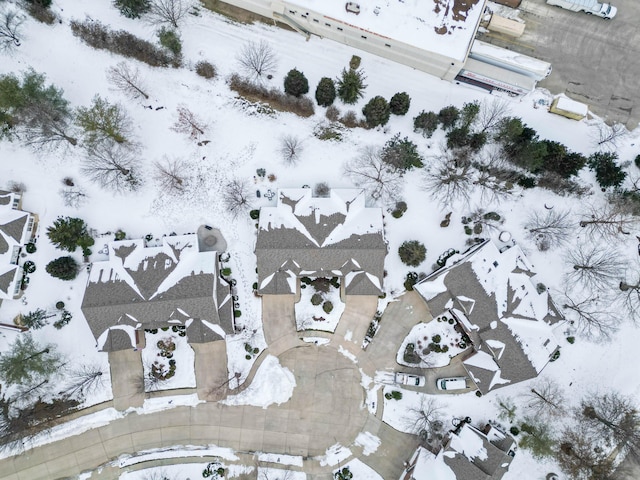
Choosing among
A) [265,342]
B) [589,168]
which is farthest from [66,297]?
[589,168]

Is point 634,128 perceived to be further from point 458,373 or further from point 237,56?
point 237,56

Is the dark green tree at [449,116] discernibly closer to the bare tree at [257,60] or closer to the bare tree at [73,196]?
the bare tree at [257,60]

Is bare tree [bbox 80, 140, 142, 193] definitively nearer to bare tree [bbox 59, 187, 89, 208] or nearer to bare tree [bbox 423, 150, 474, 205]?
bare tree [bbox 59, 187, 89, 208]

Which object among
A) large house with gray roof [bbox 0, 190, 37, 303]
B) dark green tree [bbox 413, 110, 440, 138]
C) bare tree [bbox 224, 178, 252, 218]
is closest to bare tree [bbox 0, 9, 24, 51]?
large house with gray roof [bbox 0, 190, 37, 303]

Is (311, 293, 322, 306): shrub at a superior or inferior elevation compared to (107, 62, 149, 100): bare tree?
inferior

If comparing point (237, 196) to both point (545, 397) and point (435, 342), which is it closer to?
point (435, 342)

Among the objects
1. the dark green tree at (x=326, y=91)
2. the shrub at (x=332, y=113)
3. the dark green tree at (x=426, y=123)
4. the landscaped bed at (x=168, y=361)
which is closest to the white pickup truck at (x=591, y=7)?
the dark green tree at (x=426, y=123)

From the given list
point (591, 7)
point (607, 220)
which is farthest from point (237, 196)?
point (591, 7)
